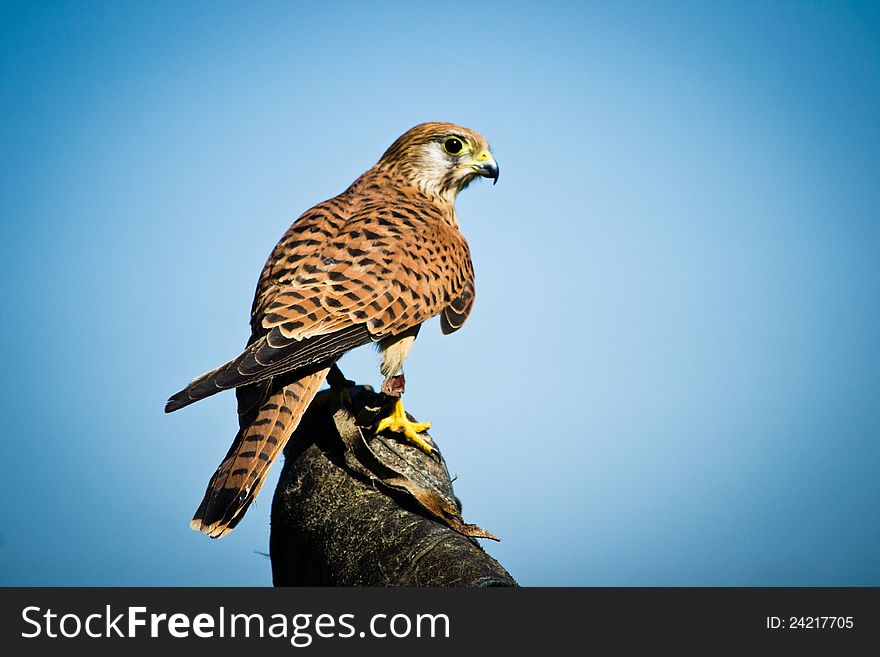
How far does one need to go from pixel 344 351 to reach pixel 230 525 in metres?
0.88

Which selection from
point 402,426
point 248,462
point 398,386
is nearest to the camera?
point 248,462

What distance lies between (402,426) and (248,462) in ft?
2.33

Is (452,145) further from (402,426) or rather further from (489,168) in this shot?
(402,426)

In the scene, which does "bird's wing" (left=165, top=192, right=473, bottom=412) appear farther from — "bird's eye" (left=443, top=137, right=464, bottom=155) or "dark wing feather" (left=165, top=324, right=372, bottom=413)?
"bird's eye" (left=443, top=137, right=464, bottom=155)

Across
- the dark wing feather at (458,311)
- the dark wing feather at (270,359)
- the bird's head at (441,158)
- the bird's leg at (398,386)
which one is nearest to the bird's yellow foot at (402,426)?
the bird's leg at (398,386)

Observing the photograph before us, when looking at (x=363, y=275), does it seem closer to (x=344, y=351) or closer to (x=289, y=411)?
(x=344, y=351)

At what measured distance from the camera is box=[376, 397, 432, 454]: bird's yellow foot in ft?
9.91

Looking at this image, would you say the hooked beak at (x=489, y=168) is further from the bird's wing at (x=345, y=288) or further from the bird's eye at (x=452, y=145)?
the bird's wing at (x=345, y=288)

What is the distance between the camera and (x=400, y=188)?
4398mm

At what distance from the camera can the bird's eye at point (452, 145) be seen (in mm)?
4457

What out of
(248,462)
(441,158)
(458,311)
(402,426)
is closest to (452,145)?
(441,158)

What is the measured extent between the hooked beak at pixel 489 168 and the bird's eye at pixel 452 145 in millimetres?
144

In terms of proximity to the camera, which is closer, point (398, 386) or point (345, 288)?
point (398, 386)

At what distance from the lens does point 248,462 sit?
8.48ft
